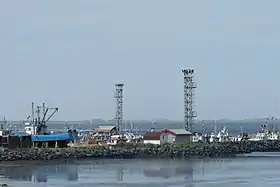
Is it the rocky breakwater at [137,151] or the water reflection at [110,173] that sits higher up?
the rocky breakwater at [137,151]

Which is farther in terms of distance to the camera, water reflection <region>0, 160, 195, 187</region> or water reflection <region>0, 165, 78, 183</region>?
water reflection <region>0, 165, 78, 183</region>

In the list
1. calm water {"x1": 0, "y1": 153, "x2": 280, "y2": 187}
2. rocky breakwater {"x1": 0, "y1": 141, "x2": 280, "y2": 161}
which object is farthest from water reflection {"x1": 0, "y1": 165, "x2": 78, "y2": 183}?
rocky breakwater {"x1": 0, "y1": 141, "x2": 280, "y2": 161}

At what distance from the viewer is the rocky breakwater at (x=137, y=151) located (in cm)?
4847

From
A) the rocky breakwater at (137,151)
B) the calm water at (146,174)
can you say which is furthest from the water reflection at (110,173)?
the rocky breakwater at (137,151)

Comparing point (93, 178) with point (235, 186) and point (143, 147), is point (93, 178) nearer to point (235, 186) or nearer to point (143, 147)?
point (235, 186)

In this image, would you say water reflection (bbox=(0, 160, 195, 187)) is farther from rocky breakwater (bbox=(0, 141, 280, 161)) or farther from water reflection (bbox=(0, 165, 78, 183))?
rocky breakwater (bbox=(0, 141, 280, 161))

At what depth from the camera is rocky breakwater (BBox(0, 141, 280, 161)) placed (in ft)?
159

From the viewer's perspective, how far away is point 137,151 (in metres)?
54.6

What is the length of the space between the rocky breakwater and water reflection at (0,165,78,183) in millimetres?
4339

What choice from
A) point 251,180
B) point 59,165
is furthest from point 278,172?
point 59,165

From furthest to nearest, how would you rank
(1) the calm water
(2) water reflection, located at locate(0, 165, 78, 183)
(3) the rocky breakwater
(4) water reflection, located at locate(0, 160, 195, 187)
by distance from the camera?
1. (3) the rocky breakwater
2. (2) water reflection, located at locate(0, 165, 78, 183)
3. (4) water reflection, located at locate(0, 160, 195, 187)
4. (1) the calm water

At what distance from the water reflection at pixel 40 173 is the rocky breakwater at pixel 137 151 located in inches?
171

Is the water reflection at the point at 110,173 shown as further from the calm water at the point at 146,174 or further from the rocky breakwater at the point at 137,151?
the rocky breakwater at the point at 137,151

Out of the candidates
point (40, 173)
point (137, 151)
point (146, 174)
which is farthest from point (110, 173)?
point (137, 151)
